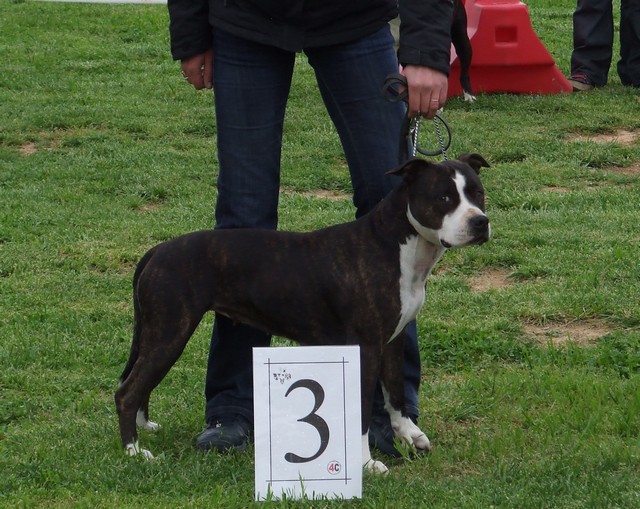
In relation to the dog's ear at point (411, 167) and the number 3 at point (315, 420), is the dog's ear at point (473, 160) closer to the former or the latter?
the dog's ear at point (411, 167)

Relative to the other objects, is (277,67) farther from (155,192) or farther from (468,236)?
(155,192)

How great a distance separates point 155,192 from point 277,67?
424 cm

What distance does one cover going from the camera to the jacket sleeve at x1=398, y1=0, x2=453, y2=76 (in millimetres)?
3896

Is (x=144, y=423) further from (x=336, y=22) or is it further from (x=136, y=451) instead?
(x=336, y=22)

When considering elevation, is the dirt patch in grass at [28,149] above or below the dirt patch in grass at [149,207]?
above

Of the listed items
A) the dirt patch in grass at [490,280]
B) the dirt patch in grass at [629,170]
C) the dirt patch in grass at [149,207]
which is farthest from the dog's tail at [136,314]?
the dirt patch in grass at [629,170]

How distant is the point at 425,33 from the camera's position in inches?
155

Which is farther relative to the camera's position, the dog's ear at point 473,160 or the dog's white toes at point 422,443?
the dog's white toes at point 422,443

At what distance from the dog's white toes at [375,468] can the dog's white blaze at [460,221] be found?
82cm

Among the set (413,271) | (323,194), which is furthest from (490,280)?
(413,271)

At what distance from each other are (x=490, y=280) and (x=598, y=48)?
Answer: 5.28m

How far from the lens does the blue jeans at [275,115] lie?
4.12 meters

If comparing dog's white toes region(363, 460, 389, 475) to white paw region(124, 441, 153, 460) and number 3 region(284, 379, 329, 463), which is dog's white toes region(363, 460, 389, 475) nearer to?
number 3 region(284, 379, 329, 463)

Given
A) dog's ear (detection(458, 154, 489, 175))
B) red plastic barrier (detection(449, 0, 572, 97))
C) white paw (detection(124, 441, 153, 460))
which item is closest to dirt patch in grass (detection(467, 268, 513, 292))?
dog's ear (detection(458, 154, 489, 175))
